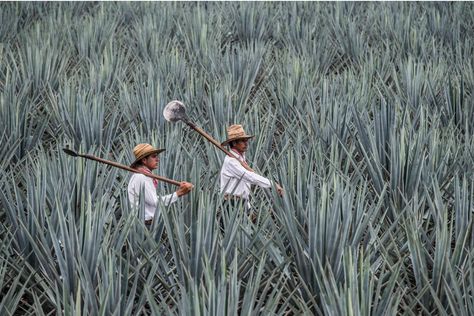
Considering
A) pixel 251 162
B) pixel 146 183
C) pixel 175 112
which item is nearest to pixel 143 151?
pixel 146 183

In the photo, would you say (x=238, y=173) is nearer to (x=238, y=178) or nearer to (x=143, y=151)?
(x=238, y=178)

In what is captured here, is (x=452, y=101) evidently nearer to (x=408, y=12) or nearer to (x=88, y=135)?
(x=88, y=135)

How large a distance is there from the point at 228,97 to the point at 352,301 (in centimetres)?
260

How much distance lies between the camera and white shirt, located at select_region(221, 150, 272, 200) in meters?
2.98

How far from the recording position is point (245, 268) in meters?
2.40

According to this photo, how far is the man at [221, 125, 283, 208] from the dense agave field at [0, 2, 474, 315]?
84 mm

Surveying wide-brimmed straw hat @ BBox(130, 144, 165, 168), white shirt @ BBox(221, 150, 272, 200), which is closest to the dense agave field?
white shirt @ BBox(221, 150, 272, 200)

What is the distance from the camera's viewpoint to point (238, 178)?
302cm

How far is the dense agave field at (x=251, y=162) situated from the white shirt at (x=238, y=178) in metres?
0.08

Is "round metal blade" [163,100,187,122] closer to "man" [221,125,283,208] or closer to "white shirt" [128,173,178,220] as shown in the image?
"man" [221,125,283,208]

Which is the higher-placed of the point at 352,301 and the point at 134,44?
the point at 352,301

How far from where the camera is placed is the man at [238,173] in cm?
298

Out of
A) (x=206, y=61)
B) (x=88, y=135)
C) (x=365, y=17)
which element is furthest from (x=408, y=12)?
(x=88, y=135)

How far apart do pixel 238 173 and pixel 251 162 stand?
561mm
